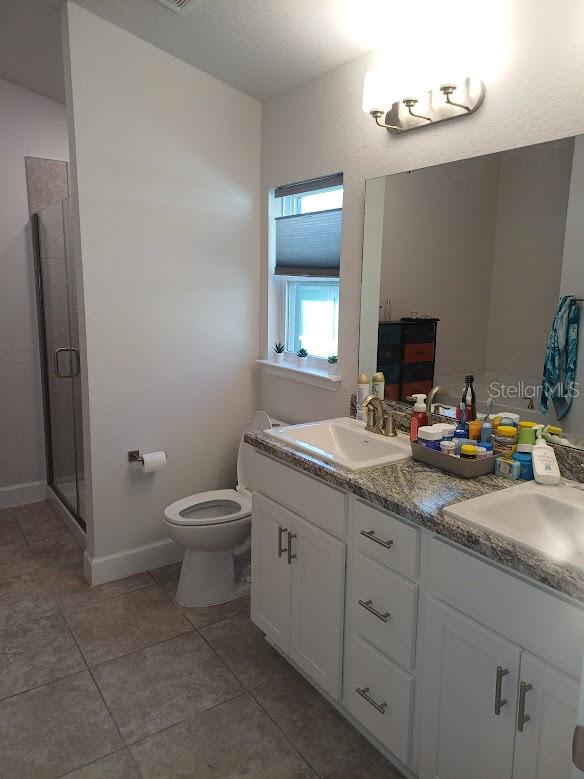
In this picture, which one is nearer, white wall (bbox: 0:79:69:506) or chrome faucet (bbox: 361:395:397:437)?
Answer: chrome faucet (bbox: 361:395:397:437)

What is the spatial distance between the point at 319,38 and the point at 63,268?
67.3 inches

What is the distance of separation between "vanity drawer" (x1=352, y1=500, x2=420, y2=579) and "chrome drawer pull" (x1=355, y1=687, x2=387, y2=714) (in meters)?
0.43

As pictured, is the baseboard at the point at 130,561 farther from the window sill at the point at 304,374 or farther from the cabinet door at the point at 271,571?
the window sill at the point at 304,374

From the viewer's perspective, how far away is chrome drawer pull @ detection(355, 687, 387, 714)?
170 cm

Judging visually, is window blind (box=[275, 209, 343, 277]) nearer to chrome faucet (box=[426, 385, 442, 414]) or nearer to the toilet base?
chrome faucet (box=[426, 385, 442, 414])

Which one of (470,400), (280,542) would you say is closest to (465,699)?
(280,542)

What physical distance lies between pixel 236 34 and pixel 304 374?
58.6 inches

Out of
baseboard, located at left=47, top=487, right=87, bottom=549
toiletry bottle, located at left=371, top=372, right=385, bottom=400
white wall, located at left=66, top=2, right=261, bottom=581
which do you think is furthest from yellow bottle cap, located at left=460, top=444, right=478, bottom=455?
baseboard, located at left=47, top=487, right=87, bottom=549

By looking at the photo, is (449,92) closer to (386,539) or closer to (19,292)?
(386,539)

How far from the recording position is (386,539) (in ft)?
5.41

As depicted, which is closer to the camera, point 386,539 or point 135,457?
point 386,539

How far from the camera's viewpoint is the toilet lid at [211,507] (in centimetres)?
267

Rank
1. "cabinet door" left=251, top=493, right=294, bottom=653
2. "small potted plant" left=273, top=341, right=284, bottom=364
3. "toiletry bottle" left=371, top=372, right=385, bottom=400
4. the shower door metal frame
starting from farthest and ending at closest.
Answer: the shower door metal frame < "small potted plant" left=273, top=341, right=284, bottom=364 < "toiletry bottle" left=371, top=372, right=385, bottom=400 < "cabinet door" left=251, top=493, right=294, bottom=653

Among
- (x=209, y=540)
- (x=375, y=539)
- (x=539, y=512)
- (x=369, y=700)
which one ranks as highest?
(x=539, y=512)
